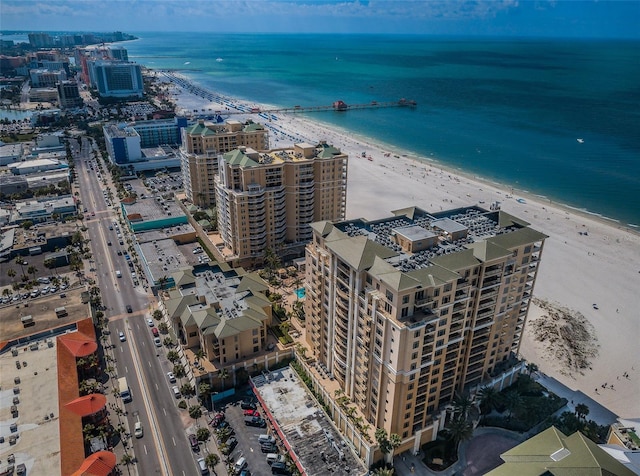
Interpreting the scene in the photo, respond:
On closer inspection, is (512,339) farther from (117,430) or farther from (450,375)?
(117,430)

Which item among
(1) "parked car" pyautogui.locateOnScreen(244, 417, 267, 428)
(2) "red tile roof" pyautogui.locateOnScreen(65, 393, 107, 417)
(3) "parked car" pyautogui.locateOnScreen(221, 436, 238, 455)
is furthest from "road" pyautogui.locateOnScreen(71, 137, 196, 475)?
(1) "parked car" pyautogui.locateOnScreen(244, 417, 267, 428)

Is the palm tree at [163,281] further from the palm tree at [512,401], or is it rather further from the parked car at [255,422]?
the palm tree at [512,401]

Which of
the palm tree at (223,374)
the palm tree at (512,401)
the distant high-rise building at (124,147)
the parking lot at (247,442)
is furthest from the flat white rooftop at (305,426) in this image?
the distant high-rise building at (124,147)

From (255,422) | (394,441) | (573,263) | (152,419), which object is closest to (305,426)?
(255,422)

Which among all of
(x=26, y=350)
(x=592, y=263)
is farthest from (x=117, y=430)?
(x=592, y=263)

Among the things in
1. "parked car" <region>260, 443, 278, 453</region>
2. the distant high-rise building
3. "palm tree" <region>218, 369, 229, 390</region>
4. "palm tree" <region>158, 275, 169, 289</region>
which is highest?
the distant high-rise building

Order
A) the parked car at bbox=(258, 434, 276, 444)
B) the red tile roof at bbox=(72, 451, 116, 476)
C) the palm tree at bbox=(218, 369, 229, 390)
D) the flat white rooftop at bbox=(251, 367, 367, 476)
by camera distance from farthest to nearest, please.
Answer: the palm tree at bbox=(218, 369, 229, 390), the parked car at bbox=(258, 434, 276, 444), the flat white rooftop at bbox=(251, 367, 367, 476), the red tile roof at bbox=(72, 451, 116, 476)

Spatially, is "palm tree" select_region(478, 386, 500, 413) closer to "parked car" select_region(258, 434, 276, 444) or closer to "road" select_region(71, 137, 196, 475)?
"parked car" select_region(258, 434, 276, 444)
